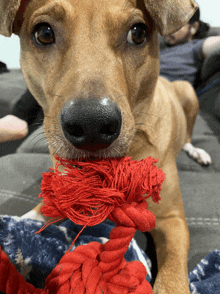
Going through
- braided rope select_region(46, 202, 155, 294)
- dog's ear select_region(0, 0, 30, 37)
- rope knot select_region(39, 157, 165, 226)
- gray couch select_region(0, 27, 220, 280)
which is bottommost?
gray couch select_region(0, 27, 220, 280)

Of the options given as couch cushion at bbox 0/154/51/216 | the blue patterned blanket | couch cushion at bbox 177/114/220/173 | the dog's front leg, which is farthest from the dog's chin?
couch cushion at bbox 177/114/220/173

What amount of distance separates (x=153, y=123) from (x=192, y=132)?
1206 millimetres

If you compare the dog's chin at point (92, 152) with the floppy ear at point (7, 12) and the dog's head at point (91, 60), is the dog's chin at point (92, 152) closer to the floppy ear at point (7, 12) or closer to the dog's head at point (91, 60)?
the dog's head at point (91, 60)

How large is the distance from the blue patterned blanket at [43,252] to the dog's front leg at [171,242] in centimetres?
5

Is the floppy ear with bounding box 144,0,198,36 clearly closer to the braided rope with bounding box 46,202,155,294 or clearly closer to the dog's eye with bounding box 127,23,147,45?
the dog's eye with bounding box 127,23,147,45

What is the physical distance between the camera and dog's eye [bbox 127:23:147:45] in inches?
34.2

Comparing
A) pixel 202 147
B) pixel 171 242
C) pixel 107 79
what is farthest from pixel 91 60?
pixel 202 147

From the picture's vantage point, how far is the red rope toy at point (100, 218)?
59cm

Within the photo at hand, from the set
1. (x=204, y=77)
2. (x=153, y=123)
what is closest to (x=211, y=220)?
(x=153, y=123)

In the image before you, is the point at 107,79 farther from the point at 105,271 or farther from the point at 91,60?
the point at 105,271

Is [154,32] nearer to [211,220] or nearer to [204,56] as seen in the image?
[211,220]

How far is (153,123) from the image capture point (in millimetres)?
1057

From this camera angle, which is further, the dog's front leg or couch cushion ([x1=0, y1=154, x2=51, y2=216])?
couch cushion ([x1=0, y1=154, x2=51, y2=216])

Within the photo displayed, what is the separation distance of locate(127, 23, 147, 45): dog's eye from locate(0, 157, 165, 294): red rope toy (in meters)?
0.49
